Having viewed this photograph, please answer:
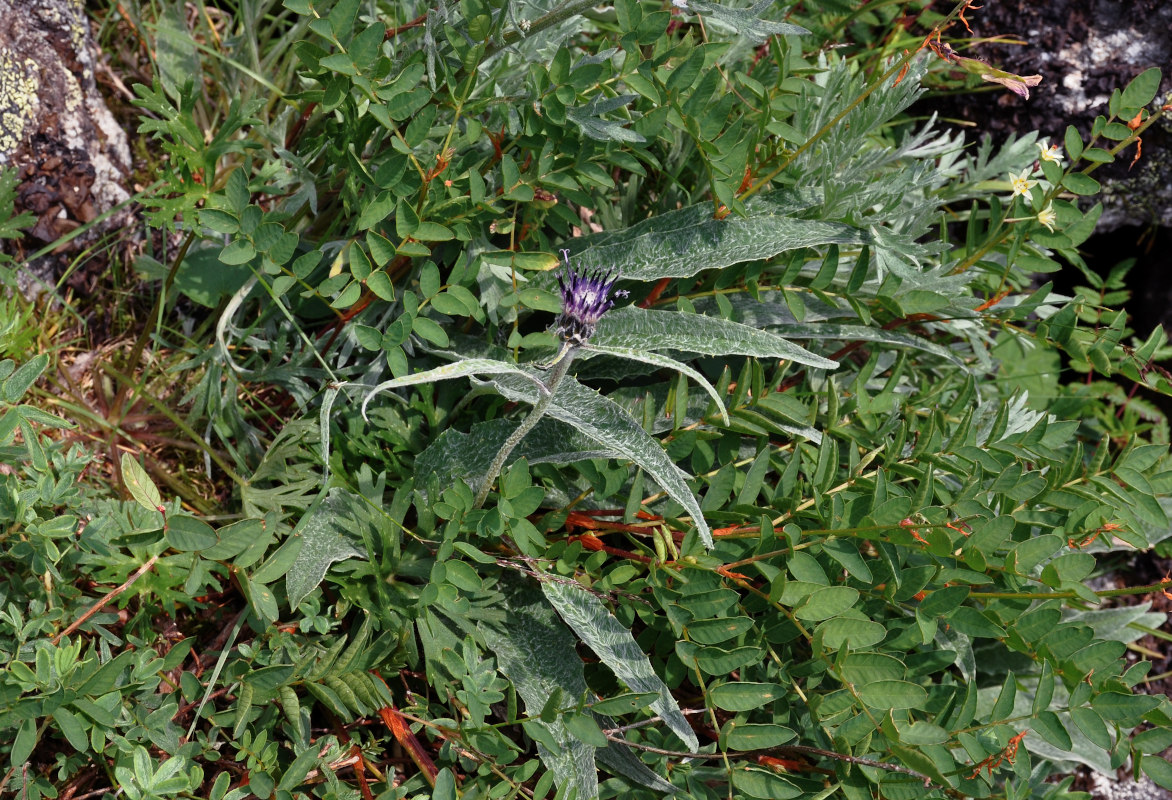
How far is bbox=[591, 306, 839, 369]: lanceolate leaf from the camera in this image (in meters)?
1.63

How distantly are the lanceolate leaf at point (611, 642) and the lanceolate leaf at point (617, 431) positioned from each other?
24cm

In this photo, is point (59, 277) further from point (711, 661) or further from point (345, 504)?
point (711, 661)

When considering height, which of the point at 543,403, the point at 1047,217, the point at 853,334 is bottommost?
the point at 853,334

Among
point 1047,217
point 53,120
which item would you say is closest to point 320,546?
point 53,120

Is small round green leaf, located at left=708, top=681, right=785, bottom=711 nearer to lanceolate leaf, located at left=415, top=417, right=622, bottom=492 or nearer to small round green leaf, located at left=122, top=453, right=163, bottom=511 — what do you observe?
lanceolate leaf, located at left=415, top=417, right=622, bottom=492

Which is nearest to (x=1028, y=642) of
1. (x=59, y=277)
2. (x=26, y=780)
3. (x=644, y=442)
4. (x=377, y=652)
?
(x=644, y=442)

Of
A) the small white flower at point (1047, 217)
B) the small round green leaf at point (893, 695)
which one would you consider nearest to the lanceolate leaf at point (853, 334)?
the small white flower at point (1047, 217)

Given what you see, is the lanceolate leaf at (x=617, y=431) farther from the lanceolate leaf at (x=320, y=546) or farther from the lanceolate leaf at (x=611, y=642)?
the lanceolate leaf at (x=320, y=546)

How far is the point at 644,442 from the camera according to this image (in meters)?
1.48

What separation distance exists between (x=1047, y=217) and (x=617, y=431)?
99 cm

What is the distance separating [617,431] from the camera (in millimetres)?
1511

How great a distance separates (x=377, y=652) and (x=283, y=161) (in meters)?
1.09

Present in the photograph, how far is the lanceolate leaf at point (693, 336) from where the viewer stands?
5.34ft

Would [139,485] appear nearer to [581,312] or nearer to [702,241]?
[581,312]
